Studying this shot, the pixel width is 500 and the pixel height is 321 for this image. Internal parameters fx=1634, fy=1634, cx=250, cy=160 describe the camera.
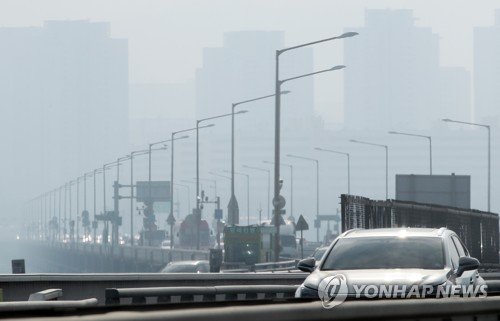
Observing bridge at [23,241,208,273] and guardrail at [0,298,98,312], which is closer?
guardrail at [0,298,98,312]

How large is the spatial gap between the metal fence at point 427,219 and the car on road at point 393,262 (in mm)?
14973

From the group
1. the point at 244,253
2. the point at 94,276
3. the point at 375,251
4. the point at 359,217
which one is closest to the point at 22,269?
the point at 94,276

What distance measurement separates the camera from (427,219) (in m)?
39.4

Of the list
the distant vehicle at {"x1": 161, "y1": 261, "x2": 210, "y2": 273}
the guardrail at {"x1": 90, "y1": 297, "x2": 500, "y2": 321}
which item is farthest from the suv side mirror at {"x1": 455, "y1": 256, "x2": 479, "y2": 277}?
the distant vehicle at {"x1": 161, "y1": 261, "x2": 210, "y2": 273}

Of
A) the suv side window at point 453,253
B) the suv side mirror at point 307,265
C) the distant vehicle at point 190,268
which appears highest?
the suv side window at point 453,253

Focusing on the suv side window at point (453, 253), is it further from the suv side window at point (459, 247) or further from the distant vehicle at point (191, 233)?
the distant vehicle at point (191, 233)

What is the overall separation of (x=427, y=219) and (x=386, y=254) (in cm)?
2397

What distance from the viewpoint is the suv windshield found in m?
15.4

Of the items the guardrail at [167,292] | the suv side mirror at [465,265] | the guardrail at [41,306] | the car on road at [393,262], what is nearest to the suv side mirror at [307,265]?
the car on road at [393,262]

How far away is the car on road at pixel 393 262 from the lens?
47.4 ft

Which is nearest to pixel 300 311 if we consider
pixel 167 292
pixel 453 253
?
pixel 453 253

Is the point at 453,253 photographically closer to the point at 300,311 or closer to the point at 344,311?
the point at 344,311

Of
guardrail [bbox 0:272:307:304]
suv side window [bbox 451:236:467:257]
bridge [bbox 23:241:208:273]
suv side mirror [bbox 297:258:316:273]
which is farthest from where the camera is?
bridge [bbox 23:241:208:273]

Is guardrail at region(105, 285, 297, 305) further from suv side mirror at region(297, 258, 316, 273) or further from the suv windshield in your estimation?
the suv windshield
